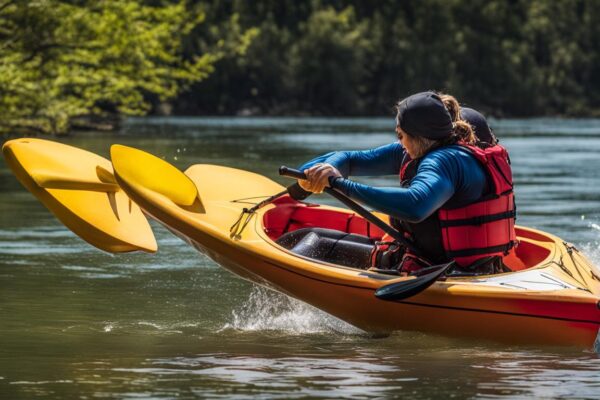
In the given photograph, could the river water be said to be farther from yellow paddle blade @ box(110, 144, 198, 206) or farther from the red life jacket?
yellow paddle blade @ box(110, 144, 198, 206)

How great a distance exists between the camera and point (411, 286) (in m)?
5.95

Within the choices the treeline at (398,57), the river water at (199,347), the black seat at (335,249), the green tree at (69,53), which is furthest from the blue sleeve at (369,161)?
the treeline at (398,57)

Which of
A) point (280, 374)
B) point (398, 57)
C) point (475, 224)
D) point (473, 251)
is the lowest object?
point (398, 57)

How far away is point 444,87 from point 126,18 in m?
60.7

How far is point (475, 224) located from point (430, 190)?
1.29ft

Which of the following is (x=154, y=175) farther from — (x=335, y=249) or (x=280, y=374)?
(x=280, y=374)

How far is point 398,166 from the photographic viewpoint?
22.5 ft

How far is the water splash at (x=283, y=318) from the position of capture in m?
6.86

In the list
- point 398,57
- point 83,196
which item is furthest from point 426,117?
point 398,57

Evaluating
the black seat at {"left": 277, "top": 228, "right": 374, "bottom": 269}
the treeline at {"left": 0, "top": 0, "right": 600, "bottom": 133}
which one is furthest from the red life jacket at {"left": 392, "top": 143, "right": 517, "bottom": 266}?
the treeline at {"left": 0, "top": 0, "right": 600, "bottom": 133}

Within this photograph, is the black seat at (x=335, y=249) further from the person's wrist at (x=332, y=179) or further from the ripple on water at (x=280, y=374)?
the ripple on water at (x=280, y=374)

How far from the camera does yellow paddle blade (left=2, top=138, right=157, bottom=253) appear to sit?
7.38 meters

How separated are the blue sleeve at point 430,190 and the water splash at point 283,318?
1034mm

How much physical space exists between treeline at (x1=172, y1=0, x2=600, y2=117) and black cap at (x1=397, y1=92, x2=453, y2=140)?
67.9 m
